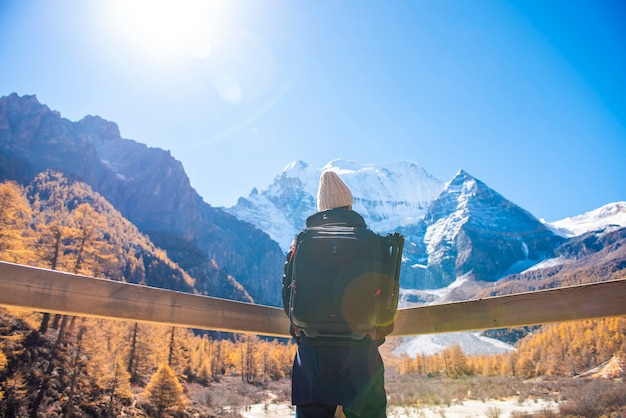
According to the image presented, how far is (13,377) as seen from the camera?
62.8 ft

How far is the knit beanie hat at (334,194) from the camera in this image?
2.40 metres

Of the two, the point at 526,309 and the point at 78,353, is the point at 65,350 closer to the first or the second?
the point at 78,353

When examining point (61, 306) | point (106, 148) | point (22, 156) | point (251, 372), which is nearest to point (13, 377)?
point (61, 306)

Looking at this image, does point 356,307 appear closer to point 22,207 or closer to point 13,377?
point 22,207

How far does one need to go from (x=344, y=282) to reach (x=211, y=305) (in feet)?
4.34

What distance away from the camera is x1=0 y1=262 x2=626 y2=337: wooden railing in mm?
2018

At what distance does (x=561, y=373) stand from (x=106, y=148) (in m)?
183

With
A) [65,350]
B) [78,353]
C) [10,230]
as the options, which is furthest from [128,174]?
[10,230]

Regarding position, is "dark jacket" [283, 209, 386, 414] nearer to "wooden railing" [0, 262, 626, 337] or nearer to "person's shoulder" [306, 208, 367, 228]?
"person's shoulder" [306, 208, 367, 228]

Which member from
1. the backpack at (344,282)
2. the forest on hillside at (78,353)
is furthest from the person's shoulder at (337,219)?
the forest on hillside at (78,353)

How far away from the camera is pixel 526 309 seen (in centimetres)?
237

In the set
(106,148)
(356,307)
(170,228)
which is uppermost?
(106,148)

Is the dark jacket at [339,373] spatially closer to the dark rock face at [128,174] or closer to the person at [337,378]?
the person at [337,378]

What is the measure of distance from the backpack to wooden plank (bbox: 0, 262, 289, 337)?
102 centimetres
